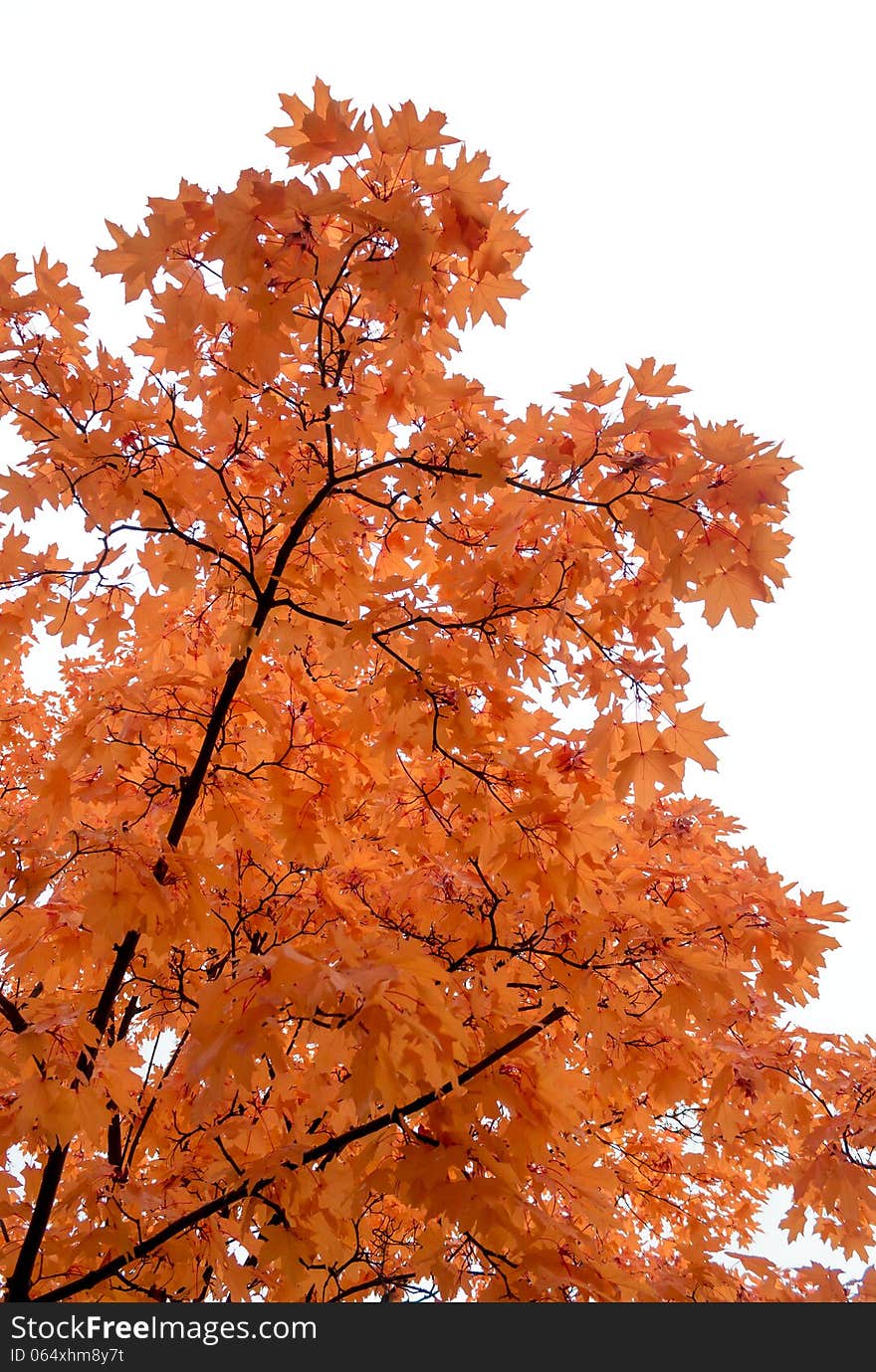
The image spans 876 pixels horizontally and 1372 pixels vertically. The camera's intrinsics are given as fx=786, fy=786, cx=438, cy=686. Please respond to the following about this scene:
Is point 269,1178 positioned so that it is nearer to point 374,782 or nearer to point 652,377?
point 374,782

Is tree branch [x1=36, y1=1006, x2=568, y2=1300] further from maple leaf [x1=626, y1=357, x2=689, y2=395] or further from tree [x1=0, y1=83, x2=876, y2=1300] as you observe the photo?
maple leaf [x1=626, y1=357, x2=689, y2=395]

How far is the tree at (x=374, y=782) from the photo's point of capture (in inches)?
83.2

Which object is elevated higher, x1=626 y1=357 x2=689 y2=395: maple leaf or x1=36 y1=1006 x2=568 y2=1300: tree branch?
x1=626 y1=357 x2=689 y2=395: maple leaf

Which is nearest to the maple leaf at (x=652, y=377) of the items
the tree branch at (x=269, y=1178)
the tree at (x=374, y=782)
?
the tree at (x=374, y=782)

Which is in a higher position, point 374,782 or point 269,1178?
point 374,782

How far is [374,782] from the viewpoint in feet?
10.1

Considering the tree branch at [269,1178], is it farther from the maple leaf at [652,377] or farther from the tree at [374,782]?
the maple leaf at [652,377]

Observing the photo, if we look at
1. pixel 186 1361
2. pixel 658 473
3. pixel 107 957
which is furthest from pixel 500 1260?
pixel 658 473

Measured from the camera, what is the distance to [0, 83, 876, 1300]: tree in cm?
211

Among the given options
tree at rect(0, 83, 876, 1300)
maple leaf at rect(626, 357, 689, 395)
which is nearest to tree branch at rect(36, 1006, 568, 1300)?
tree at rect(0, 83, 876, 1300)

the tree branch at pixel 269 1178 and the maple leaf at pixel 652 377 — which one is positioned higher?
the maple leaf at pixel 652 377

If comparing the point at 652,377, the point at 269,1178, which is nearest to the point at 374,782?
the point at 269,1178

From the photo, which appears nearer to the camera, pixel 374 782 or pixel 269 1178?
pixel 269 1178

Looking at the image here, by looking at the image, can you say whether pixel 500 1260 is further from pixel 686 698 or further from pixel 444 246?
pixel 444 246
